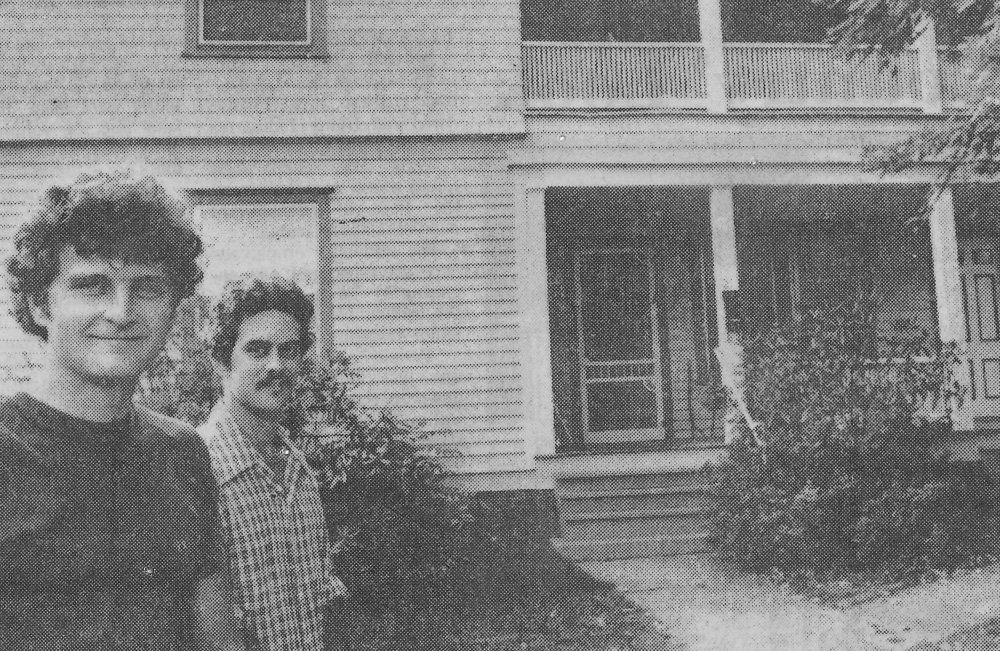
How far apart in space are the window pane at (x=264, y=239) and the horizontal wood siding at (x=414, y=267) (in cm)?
23

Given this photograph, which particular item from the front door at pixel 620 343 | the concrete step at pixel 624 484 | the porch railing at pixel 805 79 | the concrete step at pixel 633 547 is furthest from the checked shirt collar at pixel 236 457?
the front door at pixel 620 343

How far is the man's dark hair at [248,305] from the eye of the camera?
255 centimetres

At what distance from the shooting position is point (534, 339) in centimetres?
898

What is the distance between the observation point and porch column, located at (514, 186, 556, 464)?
8953 mm

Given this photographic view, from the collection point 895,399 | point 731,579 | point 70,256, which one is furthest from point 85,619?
point 895,399

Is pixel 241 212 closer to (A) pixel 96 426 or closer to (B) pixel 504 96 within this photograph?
(B) pixel 504 96

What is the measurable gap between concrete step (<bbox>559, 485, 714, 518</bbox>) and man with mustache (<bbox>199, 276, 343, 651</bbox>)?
6137 millimetres

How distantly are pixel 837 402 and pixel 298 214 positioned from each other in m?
5.11

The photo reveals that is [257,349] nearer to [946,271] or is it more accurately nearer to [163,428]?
[163,428]

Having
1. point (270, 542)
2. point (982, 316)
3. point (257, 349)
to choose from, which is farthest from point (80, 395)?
point (982, 316)

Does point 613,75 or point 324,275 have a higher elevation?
point 613,75

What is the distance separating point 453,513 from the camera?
7359 mm

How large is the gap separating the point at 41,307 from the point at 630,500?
767cm

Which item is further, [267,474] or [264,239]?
[264,239]
